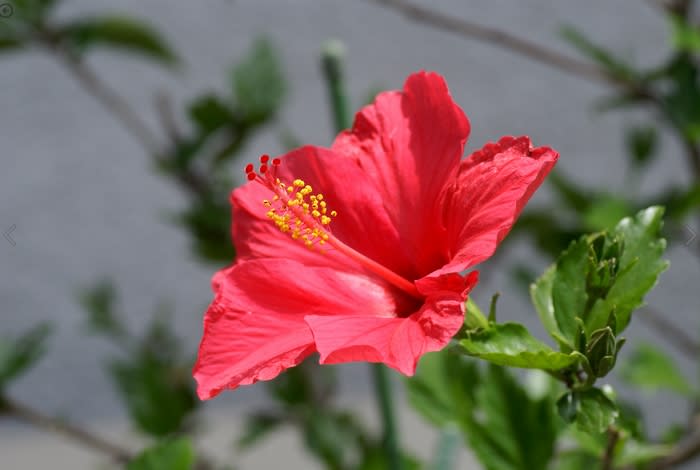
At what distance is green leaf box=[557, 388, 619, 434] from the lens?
1.47ft

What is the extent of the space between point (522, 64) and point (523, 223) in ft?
3.57

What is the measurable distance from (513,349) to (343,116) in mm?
310

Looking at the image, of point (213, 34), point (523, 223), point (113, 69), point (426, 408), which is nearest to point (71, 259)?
point (113, 69)

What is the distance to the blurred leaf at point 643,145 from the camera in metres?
1.42

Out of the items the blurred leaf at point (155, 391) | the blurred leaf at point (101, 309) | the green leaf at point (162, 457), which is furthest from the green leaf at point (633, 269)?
the blurred leaf at point (101, 309)

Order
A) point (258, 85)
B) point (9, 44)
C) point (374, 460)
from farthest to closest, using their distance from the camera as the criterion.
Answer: point (258, 85) < point (9, 44) < point (374, 460)

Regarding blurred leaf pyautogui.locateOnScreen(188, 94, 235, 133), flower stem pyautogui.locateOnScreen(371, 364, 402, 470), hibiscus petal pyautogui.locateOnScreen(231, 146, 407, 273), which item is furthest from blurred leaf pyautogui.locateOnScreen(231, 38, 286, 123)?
hibiscus petal pyautogui.locateOnScreen(231, 146, 407, 273)

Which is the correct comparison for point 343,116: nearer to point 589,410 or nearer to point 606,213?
point 589,410

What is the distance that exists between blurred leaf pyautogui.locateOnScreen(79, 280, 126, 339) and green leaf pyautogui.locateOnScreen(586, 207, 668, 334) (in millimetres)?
1210

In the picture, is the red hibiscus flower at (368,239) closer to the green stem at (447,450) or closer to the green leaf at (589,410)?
the green leaf at (589,410)

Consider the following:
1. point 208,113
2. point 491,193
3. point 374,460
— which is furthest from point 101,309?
point 491,193

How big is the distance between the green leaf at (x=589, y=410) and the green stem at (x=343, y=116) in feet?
0.77

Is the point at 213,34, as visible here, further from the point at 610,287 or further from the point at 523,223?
the point at 610,287

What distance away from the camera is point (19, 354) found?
1.17 metres
